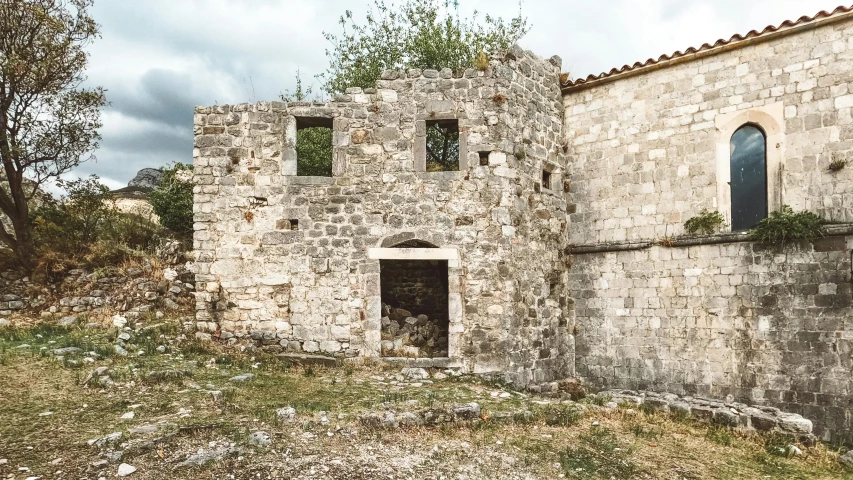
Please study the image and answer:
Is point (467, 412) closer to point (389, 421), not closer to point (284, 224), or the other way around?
point (389, 421)

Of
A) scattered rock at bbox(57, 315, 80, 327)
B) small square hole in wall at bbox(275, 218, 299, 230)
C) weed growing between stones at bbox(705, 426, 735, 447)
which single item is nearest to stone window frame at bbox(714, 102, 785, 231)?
weed growing between stones at bbox(705, 426, 735, 447)

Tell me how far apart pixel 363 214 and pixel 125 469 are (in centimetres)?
587

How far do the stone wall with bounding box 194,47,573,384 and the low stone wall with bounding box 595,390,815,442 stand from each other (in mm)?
2237

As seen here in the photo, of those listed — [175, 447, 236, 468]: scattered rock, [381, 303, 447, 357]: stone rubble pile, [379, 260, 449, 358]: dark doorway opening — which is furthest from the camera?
[379, 260, 449, 358]: dark doorway opening

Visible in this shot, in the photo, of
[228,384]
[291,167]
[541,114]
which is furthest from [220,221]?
[541,114]

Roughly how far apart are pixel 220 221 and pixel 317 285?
227cm

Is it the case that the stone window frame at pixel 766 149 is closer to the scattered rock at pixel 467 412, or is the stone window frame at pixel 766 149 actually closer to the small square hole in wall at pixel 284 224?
the scattered rock at pixel 467 412

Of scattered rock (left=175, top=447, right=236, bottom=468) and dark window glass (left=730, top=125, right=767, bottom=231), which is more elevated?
dark window glass (left=730, top=125, right=767, bottom=231)

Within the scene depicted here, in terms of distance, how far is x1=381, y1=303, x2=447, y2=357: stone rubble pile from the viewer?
31.7 feet

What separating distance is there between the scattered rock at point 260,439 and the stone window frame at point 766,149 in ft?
27.4

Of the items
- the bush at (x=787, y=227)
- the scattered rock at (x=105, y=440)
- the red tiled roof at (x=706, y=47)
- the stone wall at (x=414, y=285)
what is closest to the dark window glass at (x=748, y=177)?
the bush at (x=787, y=227)

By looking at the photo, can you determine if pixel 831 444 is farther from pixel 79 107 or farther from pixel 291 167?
pixel 79 107

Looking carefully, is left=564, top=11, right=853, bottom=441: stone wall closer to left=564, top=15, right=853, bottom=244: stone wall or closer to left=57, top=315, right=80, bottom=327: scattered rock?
left=564, top=15, right=853, bottom=244: stone wall

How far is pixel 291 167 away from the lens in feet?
32.3
